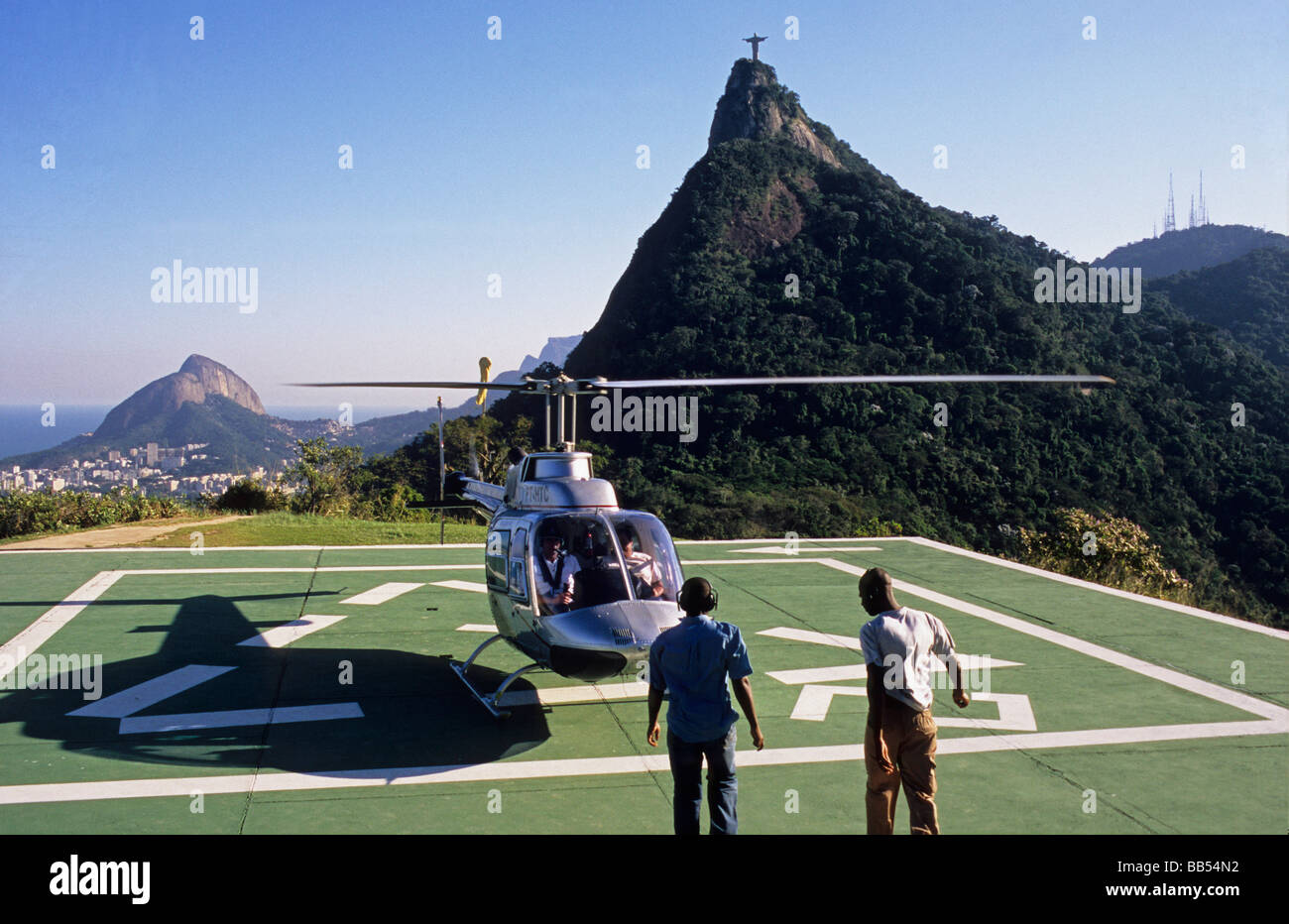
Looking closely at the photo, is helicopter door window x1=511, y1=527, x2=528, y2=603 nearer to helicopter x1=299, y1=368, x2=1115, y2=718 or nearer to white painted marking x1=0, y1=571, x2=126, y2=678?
helicopter x1=299, y1=368, x2=1115, y2=718

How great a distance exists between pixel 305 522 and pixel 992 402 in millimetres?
38292

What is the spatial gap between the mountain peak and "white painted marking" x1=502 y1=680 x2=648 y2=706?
79.9 meters

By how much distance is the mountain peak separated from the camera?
85.3 m

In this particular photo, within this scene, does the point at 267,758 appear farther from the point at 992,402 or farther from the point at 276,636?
the point at 992,402

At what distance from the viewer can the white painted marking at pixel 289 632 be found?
11.6 m

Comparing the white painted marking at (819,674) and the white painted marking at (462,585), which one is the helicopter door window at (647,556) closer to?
the white painted marking at (819,674)

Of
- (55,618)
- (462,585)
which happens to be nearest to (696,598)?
(462,585)

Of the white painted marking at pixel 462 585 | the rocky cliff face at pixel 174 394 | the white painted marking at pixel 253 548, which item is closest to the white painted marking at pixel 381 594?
the white painted marking at pixel 462 585

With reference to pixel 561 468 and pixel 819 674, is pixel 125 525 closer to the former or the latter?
pixel 561 468

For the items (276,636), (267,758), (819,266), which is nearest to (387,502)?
(276,636)

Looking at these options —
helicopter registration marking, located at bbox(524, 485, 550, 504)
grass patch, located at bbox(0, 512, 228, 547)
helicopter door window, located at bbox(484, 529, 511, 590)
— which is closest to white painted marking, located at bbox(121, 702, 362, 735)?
helicopter door window, located at bbox(484, 529, 511, 590)

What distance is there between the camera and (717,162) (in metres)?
76.9

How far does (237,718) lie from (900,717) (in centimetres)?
602

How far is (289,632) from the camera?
12.1m
